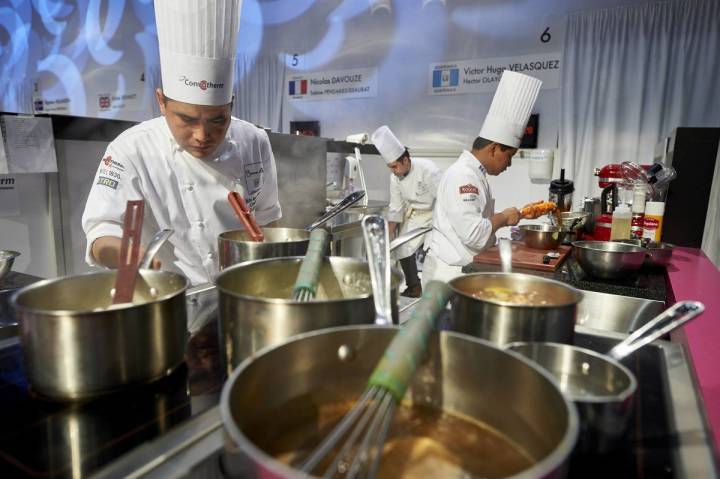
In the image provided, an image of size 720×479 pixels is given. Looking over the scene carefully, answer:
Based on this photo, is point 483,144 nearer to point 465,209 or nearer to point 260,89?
point 465,209

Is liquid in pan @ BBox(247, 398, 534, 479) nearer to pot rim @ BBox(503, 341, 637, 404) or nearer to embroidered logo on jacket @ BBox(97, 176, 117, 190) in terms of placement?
pot rim @ BBox(503, 341, 637, 404)

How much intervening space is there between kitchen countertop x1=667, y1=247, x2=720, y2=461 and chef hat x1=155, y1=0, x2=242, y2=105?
4.63 ft

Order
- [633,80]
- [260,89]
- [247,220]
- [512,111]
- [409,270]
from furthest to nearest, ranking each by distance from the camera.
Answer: [260,89] < [633,80] < [512,111] < [409,270] < [247,220]

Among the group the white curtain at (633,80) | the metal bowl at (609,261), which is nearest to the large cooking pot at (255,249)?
the metal bowl at (609,261)

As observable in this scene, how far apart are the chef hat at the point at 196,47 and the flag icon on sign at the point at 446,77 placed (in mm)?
3939

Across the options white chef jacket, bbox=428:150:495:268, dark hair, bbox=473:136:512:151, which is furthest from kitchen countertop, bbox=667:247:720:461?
dark hair, bbox=473:136:512:151

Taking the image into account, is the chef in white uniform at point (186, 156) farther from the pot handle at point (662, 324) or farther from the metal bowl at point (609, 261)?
the metal bowl at point (609, 261)

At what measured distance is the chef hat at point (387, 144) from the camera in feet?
14.0

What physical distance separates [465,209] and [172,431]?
2.15m

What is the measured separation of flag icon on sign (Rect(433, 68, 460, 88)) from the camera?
5034 mm

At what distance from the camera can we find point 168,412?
53 centimetres

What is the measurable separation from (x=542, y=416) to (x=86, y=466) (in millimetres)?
429

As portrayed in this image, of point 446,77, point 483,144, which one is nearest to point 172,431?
point 483,144

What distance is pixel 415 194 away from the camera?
4.61 meters
